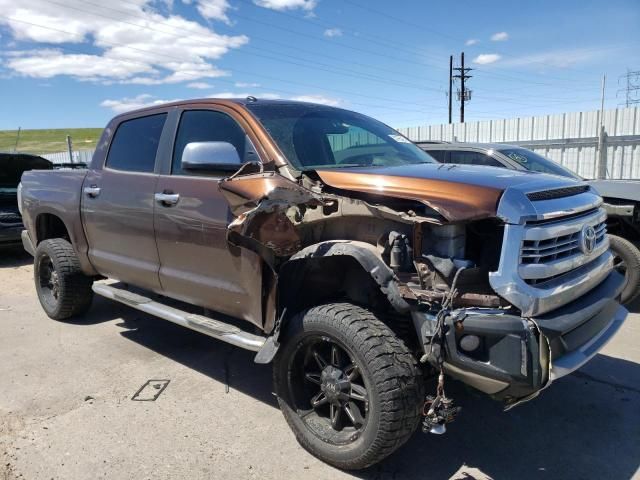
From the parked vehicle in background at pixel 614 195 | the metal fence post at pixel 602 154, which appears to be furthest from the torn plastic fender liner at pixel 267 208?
the metal fence post at pixel 602 154

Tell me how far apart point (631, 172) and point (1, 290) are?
1365 cm

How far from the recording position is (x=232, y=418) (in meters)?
3.54

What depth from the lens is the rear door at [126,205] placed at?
13.6 feet

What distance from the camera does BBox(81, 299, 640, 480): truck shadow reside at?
115 inches

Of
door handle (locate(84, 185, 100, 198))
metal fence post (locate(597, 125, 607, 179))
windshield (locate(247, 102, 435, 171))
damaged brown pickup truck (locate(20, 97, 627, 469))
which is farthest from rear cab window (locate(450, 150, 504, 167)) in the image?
metal fence post (locate(597, 125, 607, 179))

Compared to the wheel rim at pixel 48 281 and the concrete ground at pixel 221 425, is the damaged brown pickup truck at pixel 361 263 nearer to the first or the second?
the concrete ground at pixel 221 425

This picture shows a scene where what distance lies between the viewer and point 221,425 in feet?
11.3

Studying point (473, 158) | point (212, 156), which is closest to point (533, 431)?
point (212, 156)

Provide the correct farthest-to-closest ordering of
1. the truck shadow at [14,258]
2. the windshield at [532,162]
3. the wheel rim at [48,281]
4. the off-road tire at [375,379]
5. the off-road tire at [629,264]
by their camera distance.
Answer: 1. the truck shadow at [14,258]
2. the windshield at [532,162]
3. the wheel rim at [48,281]
4. the off-road tire at [629,264]
5. the off-road tire at [375,379]

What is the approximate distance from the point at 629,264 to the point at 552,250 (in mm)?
3509

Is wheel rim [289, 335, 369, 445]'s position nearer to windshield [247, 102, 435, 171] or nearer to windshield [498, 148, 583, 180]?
windshield [247, 102, 435, 171]

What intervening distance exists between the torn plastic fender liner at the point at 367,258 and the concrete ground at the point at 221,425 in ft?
3.39

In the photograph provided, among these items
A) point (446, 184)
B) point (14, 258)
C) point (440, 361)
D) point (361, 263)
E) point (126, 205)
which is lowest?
point (14, 258)

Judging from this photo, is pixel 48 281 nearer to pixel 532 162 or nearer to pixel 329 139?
pixel 329 139
